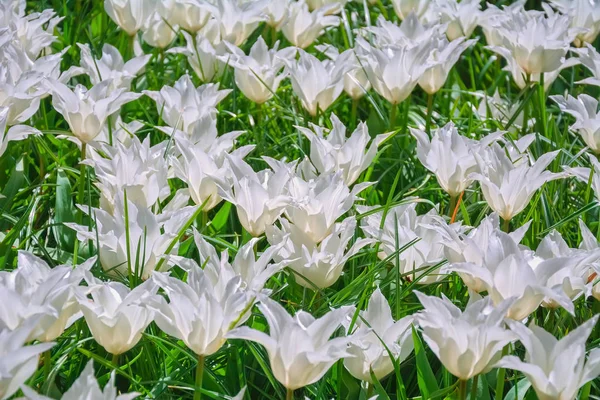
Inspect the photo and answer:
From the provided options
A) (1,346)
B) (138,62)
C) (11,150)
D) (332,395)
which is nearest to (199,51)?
(138,62)

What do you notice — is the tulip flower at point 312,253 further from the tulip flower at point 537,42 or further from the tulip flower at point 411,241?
the tulip flower at point 537,42

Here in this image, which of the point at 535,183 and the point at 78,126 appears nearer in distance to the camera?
the point at 535,183

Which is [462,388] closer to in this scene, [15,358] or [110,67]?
[15,358]

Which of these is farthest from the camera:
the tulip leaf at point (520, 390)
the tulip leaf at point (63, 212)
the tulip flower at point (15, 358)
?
the tulip leaf at point (63, 212)

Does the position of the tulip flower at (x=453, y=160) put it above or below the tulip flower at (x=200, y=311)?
below

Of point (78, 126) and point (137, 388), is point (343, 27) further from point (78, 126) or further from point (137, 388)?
point (137, 388)

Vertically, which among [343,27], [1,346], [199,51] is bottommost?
[343,27]

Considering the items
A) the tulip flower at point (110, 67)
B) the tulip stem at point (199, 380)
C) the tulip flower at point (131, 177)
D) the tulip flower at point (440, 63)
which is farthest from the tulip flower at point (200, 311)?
the tulip flower at point (440, 63)
